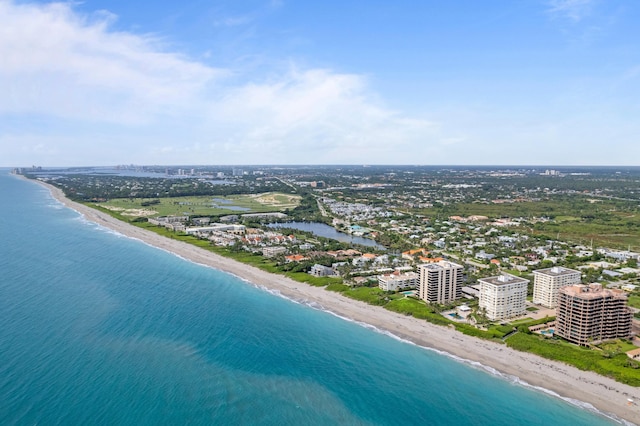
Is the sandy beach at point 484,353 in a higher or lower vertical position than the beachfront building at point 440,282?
lower

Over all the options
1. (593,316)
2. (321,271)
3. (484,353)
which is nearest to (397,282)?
(321,271)

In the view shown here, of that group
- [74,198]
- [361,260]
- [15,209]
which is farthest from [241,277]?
[74,198]

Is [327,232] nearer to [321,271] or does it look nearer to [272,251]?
[272,251]

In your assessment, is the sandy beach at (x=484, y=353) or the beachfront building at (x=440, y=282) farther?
the beachfront building at (x=440, y=282)

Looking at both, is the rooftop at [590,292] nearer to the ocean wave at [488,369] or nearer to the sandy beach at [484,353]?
the sandy beach at [484,353]

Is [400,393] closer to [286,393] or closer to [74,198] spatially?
[286,393]

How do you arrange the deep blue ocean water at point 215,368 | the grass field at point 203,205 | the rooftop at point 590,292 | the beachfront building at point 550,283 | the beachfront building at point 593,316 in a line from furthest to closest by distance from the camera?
the grass field at point 203,205, the beachfront building at point 550,283, the rooftop at point 590,292, the beachfront building at point 593,316, the deep blue ocean water at point 215,368

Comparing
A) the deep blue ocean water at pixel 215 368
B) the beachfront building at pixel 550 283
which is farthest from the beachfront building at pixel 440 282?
the deep blue ocean water at pixel 215 368
